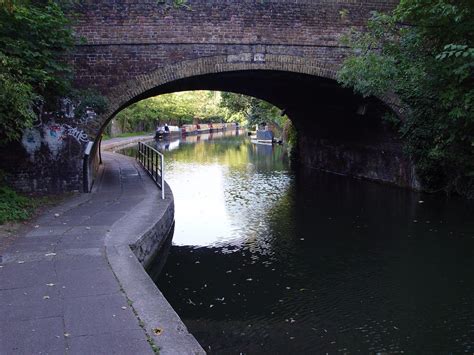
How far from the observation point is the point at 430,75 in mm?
8281

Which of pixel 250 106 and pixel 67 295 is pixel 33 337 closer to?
pixel 67 295

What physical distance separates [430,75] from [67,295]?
21.2 ft

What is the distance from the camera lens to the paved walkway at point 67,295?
13.1 ft

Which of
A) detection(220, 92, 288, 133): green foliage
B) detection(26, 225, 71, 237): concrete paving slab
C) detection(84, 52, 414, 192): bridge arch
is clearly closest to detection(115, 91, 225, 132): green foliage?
detection(220, 92, 288, 133): green foliage

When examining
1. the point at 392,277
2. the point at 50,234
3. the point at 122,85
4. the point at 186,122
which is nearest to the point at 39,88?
the point at 122,85

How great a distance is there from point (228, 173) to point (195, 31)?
1035cm

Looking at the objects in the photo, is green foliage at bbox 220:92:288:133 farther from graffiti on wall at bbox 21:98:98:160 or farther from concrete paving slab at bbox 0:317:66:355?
concrete paving slab at bbox 0:317:66:355

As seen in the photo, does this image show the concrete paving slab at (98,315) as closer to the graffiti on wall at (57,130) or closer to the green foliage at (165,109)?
the graffiti on wall at (57,130)

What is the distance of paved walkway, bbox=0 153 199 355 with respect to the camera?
401 centimetres

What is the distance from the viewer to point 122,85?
12.1 meters

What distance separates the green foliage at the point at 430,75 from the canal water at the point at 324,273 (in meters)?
1.40

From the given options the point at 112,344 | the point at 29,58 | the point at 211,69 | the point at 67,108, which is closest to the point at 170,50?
the point at 211,69

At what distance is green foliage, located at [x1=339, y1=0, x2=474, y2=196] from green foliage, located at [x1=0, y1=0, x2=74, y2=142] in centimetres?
626

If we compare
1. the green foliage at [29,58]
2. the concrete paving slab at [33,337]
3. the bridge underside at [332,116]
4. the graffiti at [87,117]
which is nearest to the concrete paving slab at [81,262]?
the concrete paving slab at [33,337]
